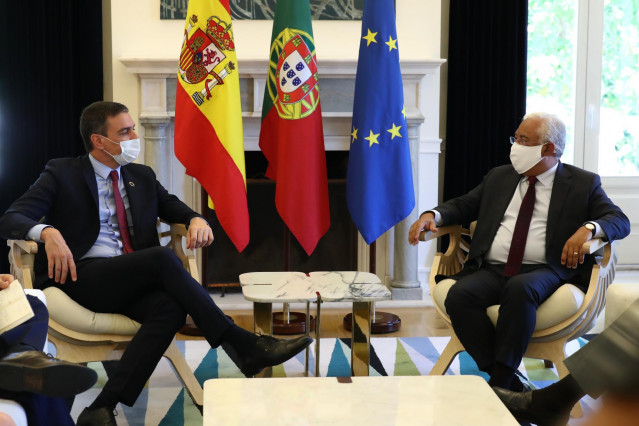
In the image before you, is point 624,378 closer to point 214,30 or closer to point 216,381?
point 216,381

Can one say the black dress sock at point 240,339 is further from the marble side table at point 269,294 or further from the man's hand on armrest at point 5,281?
the man's hand on armrest at point 5,281

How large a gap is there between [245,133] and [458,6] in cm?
165

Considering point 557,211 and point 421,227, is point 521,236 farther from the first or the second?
point 421,227

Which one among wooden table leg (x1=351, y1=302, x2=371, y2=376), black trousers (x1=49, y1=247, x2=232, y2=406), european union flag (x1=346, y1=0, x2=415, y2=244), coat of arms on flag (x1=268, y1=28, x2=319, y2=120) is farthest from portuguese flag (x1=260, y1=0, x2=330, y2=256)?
A: black trousers (x1=49, y1=247, x2=232, y2=406)

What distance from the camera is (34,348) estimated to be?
85.5 inches

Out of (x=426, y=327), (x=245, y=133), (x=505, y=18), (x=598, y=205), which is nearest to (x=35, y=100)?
(x=245, y=133)

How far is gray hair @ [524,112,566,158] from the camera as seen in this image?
3.14m

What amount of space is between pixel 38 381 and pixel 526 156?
2.04 m

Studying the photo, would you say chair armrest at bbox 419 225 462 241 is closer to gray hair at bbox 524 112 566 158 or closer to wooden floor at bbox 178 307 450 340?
gray hair at bbox 524 112 566 158

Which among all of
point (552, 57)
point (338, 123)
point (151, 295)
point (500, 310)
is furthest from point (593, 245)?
point (552, 57)

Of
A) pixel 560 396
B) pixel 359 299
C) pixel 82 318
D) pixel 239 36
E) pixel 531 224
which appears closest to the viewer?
pixel 560 396

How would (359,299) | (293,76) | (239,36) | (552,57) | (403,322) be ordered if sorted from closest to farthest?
(359,299)
(293,76)
(403,322)
(239,36)
(552,57)

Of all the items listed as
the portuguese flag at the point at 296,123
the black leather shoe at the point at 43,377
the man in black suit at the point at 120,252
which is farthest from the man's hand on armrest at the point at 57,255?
the portuguese flag at the point at 296,123

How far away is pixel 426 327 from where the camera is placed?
418 centimetres
